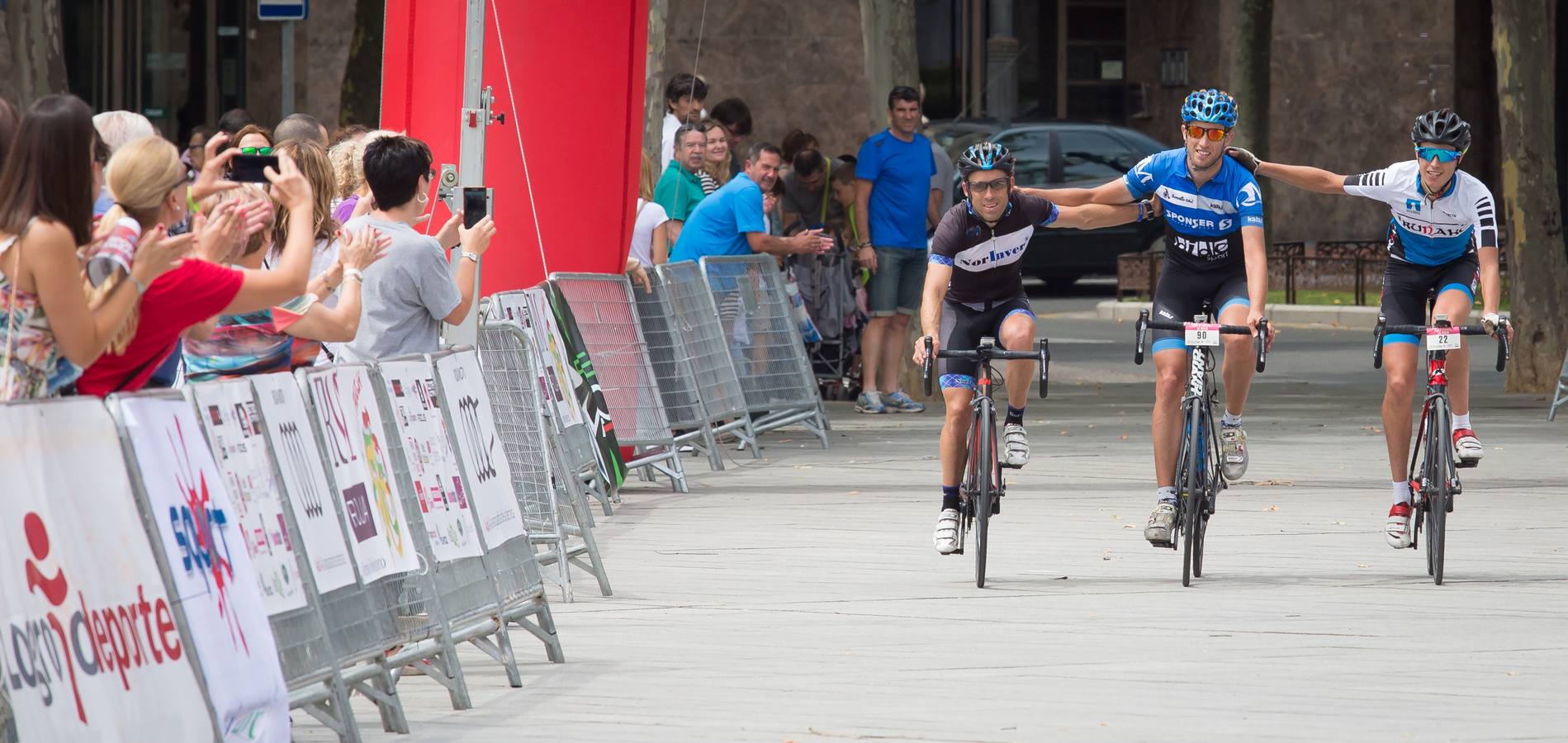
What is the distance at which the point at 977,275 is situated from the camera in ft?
32.5

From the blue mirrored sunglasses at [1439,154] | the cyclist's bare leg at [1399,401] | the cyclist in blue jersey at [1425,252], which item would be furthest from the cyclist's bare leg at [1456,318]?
the blue mirrored sunglasses at [1439,154]

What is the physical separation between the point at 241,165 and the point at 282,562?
1.85 metres

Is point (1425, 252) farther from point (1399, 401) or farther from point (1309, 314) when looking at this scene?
point (1309, 314)

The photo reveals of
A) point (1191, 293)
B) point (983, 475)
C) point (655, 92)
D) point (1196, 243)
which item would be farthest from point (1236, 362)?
point (655, 92)

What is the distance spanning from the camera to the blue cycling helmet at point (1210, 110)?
9.97m

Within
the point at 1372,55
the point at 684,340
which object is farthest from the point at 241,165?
the point at 1372,55

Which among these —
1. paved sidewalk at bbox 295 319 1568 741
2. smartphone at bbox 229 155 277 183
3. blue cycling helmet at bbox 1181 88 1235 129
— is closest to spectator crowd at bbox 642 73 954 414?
paved sidewalk at bbox 295 319 1568 741

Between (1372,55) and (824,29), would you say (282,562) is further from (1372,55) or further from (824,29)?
(1372,55)

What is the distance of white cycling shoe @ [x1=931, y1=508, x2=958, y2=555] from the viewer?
382 inches

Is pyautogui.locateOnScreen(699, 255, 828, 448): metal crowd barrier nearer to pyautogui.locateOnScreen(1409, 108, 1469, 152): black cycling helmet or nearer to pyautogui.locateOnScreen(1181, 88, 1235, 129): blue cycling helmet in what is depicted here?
pyautogui.locateOnScreen(1181, 88, 1235, 129): blue cycling helmet

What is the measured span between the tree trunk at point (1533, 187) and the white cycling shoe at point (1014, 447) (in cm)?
928

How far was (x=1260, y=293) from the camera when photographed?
9750 mm

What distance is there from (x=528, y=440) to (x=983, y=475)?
1841 millimetres

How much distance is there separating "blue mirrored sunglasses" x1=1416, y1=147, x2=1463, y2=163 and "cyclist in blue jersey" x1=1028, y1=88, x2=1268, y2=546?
701mm
